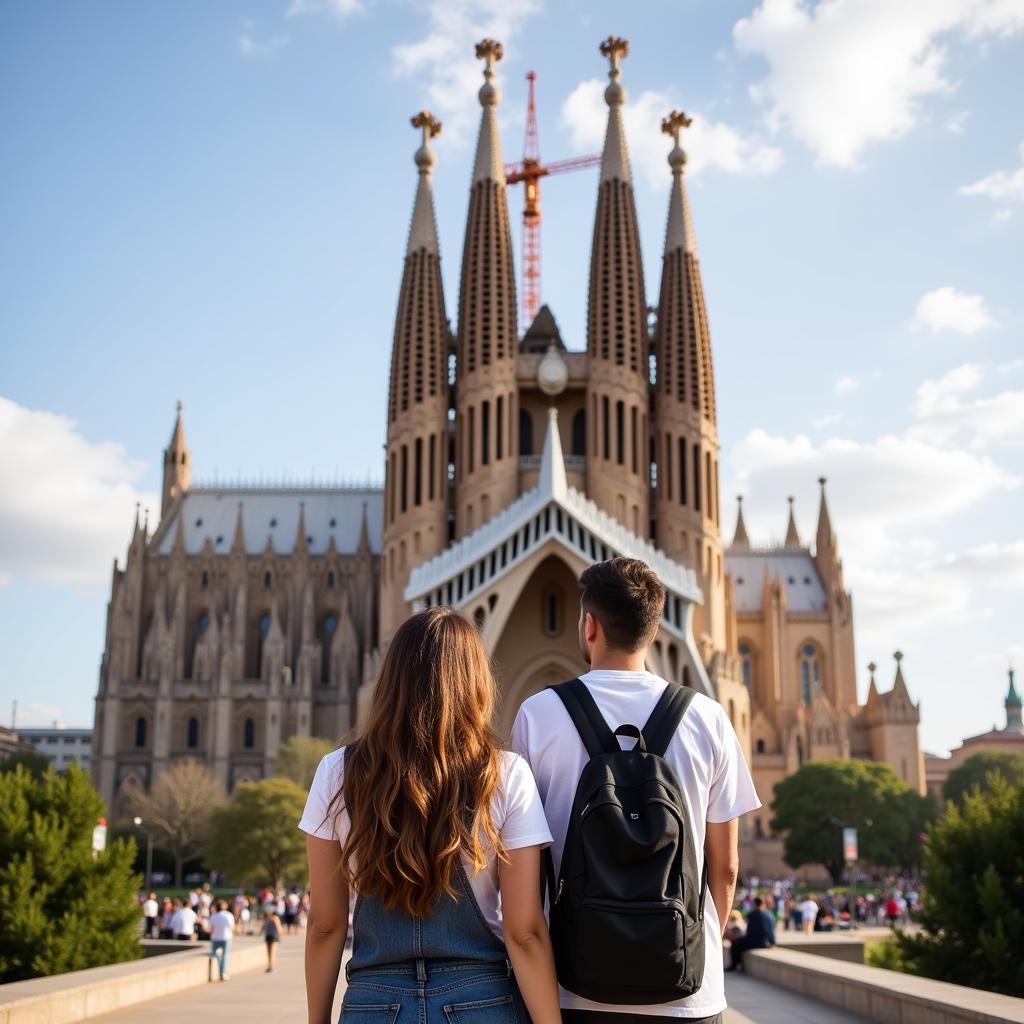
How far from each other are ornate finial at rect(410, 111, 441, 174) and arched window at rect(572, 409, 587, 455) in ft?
43.8

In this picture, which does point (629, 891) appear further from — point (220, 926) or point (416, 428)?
point (416, 428)

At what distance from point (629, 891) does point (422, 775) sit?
63cm

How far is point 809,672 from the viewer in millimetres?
81562

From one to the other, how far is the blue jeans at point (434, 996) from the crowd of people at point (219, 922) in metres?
5.71

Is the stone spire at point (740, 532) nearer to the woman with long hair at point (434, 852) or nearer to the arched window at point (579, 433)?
the arched window at point (579, 433)

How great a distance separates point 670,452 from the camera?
58.0 meters

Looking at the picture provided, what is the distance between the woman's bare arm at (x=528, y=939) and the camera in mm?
3582

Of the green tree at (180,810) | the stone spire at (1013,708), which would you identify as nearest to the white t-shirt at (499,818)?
the green tree at (180,810)

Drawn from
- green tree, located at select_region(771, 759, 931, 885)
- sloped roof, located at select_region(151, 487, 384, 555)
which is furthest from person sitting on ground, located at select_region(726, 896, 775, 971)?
sloped roof, located at select_region(151, 487, 384, 555)

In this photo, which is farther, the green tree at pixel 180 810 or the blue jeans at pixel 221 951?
the green tree at pixel 180 810

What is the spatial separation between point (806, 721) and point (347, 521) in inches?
1274

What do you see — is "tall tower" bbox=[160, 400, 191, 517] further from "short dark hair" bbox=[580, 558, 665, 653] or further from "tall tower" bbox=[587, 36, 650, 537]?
"short dark hair" bbox=[580, 558, 665, 653]

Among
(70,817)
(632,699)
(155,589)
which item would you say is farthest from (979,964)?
(155,589)

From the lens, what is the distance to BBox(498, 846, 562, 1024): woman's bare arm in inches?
141
